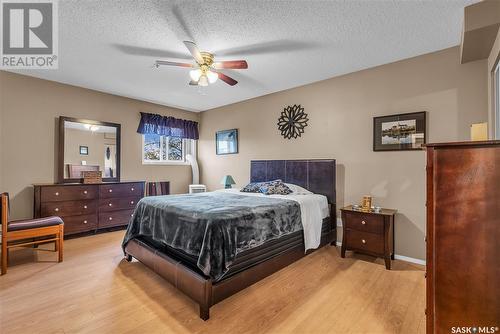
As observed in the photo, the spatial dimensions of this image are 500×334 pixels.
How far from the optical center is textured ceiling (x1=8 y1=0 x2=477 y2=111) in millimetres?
2166

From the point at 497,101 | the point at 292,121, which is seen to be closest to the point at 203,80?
the point at 292,121

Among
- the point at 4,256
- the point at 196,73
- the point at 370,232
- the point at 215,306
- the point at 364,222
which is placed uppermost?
the point at 196,73

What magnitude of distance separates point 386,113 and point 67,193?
5032 mm

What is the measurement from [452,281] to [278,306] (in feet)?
4.29

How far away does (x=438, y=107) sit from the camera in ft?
9.62

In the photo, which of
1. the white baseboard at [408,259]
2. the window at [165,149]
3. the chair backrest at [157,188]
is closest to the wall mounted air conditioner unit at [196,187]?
the chair backrest at [157,188]

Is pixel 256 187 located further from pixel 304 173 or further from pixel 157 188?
pixel 157 188

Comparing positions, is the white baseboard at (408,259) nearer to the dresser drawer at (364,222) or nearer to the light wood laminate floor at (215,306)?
the light wood laminate floor at (215,306)

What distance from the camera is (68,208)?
3855mm

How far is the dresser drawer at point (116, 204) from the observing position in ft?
13.9

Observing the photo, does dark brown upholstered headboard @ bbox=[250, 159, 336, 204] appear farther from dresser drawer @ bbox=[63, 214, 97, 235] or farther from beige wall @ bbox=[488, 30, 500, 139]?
dresser drawer @ bbox=[63, 214, 97, 235]

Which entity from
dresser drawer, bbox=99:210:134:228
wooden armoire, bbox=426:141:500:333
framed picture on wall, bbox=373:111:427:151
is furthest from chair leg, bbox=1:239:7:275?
framed picture on wall, bbox=373:111:427:151

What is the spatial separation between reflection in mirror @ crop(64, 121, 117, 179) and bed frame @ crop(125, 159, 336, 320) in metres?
2.13

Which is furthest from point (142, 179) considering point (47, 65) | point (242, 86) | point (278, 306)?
point (278, 306)
